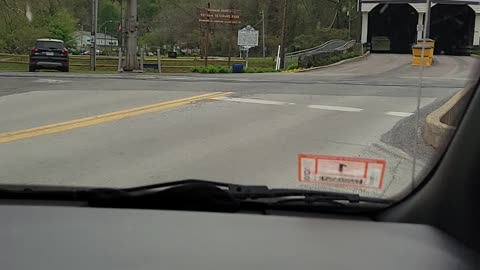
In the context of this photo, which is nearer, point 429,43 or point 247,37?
point 429,43

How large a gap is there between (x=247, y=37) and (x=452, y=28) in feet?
109

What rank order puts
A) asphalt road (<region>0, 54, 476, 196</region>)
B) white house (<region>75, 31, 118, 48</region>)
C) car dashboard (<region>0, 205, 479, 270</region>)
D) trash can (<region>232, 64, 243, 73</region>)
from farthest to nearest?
trash can (<region>232, 64, 243, 73</region>), white house (<region>75, 31, 118, 48</region>), asphalt road (<region>0, 54, 476, 196</region>), car dashboard (<region>0, 205, 479, 270</region>)

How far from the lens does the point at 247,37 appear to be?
36188 millimetres

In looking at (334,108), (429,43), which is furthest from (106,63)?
(429,43)

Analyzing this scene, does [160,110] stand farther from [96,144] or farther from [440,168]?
[440,168]

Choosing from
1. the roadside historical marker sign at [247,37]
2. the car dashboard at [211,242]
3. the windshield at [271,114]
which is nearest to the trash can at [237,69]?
the roadside historical marker sign at [247,37]

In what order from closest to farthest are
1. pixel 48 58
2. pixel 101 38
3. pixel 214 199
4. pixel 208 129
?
pixel 214 199 < pixel 208 129 < pixel 101 38 < pixel 48 58

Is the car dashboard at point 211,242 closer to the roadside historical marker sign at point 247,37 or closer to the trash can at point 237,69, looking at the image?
the trash can at point 237,69

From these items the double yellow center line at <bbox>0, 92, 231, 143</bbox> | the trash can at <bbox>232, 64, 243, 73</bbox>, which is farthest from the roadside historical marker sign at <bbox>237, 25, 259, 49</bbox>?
the double yellow center line at <bbox>0, 92, 231, 143</bbox>

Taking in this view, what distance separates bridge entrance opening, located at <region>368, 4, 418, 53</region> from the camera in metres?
3.38

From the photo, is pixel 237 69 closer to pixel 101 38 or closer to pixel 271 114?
pixel 101 38

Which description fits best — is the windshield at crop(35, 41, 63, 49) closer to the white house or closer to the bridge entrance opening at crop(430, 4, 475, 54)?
the white house

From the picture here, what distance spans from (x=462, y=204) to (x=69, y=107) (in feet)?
35.0

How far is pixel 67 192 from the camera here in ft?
9.47
